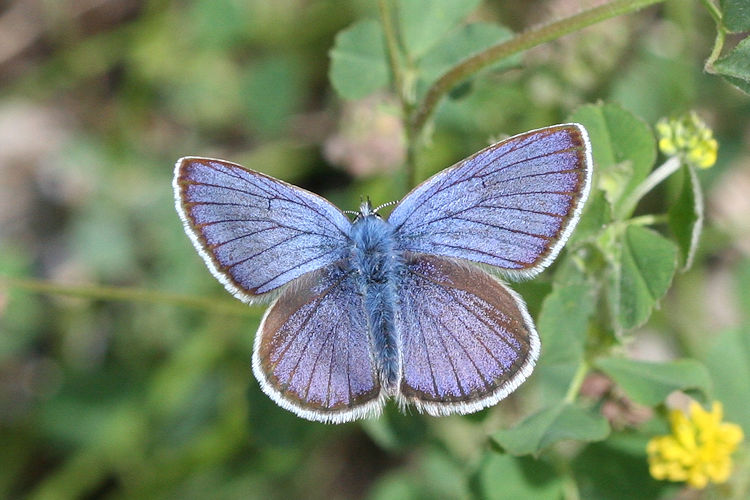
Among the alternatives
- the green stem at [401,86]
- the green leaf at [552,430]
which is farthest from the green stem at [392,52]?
the green leaf at [552,430]

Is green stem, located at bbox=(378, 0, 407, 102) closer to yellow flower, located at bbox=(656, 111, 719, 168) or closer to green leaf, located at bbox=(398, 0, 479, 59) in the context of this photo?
green leaf, located at bbox=(398, 0, 479, 59)

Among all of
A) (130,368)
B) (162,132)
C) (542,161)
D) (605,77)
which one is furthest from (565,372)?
(162,132)

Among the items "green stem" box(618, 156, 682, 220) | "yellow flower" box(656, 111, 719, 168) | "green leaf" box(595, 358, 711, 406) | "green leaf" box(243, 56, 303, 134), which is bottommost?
"green leaf" box(595, 358, 711, 406)

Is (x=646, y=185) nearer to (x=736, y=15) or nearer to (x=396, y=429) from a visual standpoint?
(x=736, y=15)

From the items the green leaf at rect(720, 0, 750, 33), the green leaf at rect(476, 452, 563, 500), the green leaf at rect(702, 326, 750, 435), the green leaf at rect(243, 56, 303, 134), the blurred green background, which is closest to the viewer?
the green leaf at rect(720, 0, 750, 33)

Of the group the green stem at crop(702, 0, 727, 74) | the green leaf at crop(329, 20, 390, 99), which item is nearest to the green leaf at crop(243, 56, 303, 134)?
→ the green leaf at crop(329, 20, 390, 99)

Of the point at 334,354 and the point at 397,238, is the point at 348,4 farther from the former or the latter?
the point at 334,354
